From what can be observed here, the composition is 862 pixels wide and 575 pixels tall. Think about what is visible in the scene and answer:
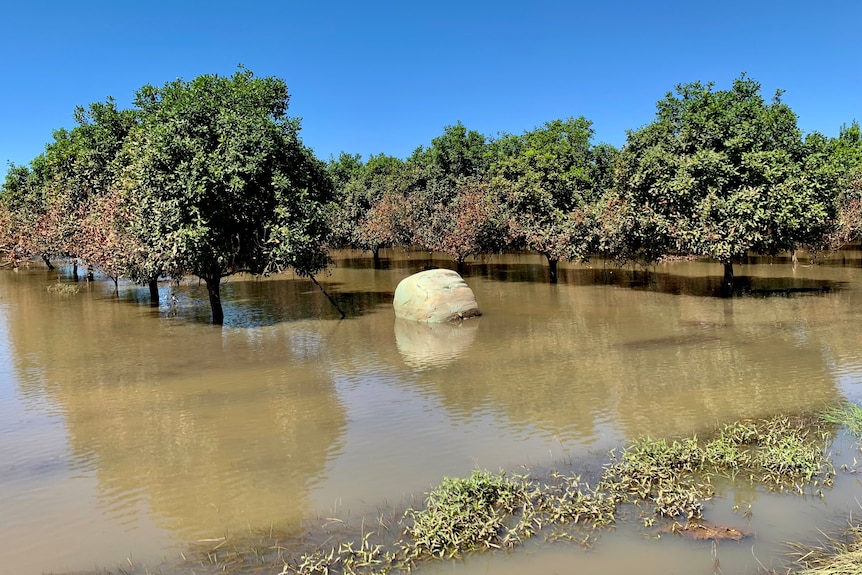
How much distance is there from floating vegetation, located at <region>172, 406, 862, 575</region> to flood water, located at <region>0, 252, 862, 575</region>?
0.33 m

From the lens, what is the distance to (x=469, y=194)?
4422 centimetres

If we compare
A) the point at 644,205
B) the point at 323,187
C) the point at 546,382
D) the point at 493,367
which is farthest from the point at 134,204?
the point at 644,205

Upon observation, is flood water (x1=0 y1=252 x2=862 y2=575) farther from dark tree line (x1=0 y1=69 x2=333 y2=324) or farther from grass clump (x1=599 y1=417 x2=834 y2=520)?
dark tree line (x1=0 y1=69 x2=333 y2=324)

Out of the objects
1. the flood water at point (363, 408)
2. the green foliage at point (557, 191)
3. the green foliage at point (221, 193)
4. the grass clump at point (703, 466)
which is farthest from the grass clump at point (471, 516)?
the green foliage at point (557, 191)

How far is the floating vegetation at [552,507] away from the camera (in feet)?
25.5

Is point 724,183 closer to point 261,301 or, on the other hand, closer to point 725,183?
point 725,183

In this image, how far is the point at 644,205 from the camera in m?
29.8

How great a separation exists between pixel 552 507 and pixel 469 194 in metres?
36.9

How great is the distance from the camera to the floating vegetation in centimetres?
776

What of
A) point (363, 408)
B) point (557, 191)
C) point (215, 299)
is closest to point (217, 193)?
point (215, 299)

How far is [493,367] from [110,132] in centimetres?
2932

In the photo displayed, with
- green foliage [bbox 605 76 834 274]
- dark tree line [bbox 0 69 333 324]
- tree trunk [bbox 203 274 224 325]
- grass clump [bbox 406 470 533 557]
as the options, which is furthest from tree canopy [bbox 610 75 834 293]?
grass clump [bbox 406 470 533 557]

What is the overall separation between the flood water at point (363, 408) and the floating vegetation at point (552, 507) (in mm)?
326

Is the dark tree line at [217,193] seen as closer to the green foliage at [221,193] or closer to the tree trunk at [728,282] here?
the green foliage at [221,193]
